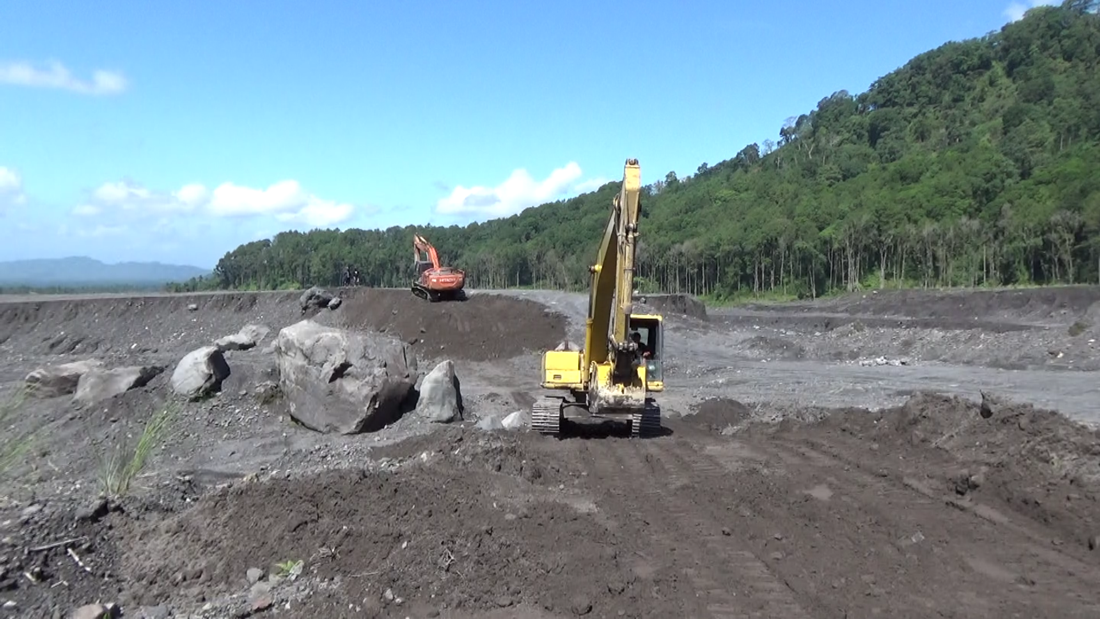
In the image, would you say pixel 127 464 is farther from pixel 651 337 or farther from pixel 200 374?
pixel 200 374

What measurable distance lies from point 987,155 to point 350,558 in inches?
3153

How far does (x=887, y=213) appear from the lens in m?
67.9

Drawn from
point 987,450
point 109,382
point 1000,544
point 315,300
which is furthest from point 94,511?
point 315,300

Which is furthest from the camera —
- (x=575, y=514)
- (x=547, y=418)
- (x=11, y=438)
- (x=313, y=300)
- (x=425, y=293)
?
(x=313, y=300)

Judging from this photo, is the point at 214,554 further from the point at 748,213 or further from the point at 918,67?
the point at 918,67

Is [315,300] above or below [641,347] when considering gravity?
above

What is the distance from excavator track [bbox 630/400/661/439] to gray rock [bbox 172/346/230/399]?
896 cm

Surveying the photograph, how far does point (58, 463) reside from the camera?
13.7 meters

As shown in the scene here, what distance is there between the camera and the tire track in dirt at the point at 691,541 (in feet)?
22.7

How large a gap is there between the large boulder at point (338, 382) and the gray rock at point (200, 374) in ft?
5.56

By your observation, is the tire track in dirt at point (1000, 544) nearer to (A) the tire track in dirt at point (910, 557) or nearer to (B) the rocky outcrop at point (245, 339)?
(A) the tire track in dirt at point (910, 557)

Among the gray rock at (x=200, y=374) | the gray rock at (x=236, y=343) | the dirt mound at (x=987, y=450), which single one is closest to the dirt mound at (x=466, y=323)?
the gray rock at (x=236, y=343)

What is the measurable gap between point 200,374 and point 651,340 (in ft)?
31.3

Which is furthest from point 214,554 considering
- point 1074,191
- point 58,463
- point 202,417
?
point 1074,191
